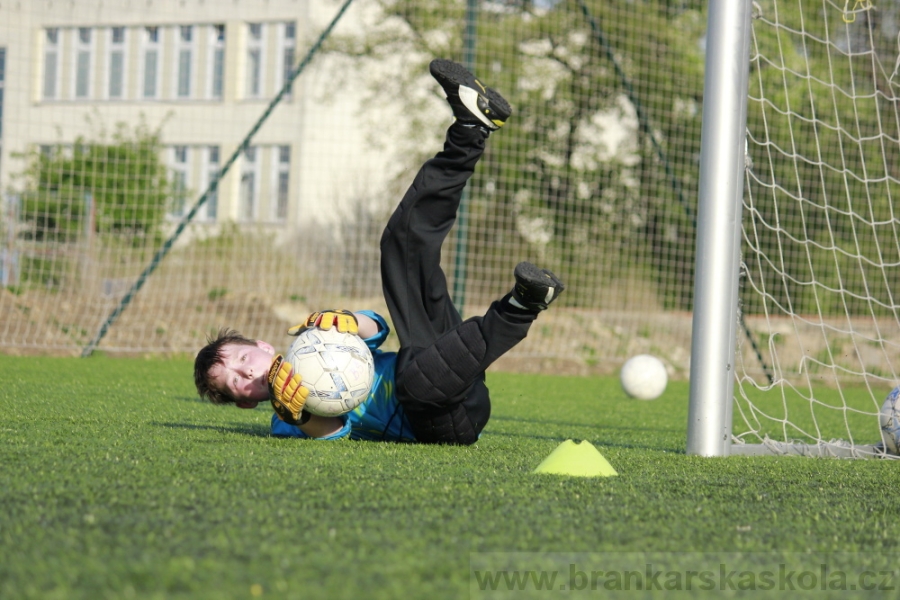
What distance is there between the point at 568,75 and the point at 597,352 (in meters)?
7.61

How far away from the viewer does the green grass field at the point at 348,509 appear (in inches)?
60.8

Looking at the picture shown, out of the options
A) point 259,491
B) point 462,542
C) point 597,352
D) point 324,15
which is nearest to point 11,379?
point 259,491

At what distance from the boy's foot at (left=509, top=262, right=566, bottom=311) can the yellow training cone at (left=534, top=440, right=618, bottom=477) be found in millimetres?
471

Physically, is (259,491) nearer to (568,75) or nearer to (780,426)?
(780,426)

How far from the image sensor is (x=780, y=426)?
5234 millimetres

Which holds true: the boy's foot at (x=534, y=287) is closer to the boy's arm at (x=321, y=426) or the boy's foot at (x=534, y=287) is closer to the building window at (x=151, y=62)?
the boy's arm at (x=321, y=426)

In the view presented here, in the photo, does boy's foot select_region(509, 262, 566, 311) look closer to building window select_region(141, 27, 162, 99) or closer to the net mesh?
the net mesh

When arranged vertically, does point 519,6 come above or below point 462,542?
above

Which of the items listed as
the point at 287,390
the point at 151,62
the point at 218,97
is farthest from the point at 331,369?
the point at 218,97

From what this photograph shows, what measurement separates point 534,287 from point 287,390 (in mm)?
900

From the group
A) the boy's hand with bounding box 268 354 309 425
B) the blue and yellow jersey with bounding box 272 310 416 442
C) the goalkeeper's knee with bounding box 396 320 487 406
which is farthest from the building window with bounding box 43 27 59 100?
the goalkeeper's knee with bounding box 396 320 487 406

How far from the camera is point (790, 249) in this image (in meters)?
10.5

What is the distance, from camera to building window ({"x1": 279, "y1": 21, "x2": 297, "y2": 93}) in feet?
60.4

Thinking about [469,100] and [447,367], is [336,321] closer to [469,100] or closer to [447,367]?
[447,367]
